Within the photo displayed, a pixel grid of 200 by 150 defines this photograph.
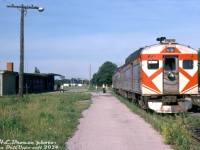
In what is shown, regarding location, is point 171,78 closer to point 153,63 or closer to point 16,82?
point 153,63

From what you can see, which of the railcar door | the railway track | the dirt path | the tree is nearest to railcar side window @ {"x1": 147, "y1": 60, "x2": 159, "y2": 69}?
the railcar door

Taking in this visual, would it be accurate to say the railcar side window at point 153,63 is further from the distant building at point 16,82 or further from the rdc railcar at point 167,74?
the distant building at point 16,82

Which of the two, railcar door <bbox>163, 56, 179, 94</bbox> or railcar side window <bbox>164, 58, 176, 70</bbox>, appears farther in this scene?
railcar side window <bbox>164, 58, 176, 70</bbox>

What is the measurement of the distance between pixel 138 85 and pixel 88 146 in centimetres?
956

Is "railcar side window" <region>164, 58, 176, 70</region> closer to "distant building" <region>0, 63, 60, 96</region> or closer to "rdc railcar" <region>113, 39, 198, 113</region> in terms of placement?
"rdc railcar" <region>113, 39, 198, 113</region>

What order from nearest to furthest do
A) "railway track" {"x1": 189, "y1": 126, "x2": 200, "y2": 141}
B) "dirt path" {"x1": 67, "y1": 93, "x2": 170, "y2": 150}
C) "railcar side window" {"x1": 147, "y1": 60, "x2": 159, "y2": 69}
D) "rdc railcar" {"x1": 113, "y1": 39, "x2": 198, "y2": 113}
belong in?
"dirt path" {"x1": 67, "y1": 93, "x2": 170, "y2": 150} → "railway track" {"x1": 189, "y1": 126, "x2": 200, "y2": 141} → "rdc railcar" {"x1": 113, "y1": 39, "x2": 198, "y2": 113} → "railcar side window" {"x1": 147, "y1": 60, "x2": 159, "y2": 69}

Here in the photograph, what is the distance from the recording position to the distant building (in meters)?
42.5

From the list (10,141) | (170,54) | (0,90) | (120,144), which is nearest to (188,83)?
(170,54)

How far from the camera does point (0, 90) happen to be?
138 ft

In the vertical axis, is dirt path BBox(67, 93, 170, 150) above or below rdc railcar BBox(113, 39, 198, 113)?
below

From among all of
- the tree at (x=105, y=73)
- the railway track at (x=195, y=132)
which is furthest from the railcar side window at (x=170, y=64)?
the tree at (x=105, y=73)

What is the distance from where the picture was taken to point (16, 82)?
49.1 meters

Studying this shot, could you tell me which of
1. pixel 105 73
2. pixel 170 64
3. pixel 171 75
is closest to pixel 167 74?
pixel 171 75

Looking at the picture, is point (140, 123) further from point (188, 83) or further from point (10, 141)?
point (10, 141)
